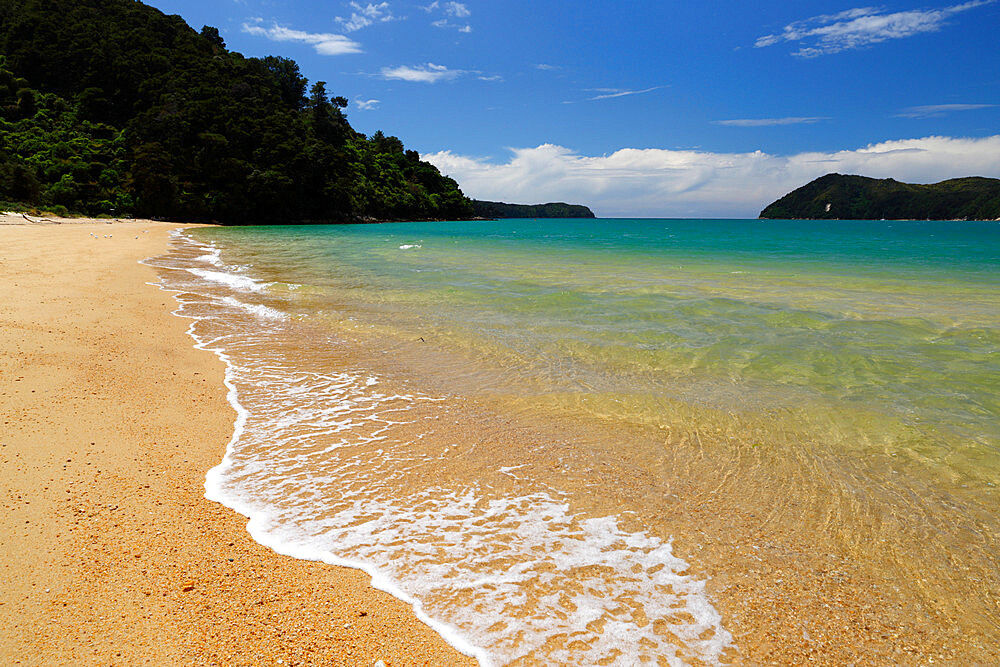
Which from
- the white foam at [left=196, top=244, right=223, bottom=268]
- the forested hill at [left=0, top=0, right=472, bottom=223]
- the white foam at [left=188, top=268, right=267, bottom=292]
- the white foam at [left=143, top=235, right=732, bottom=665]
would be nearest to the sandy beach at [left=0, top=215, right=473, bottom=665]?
the white foam at [left=143, top=235, right=732, bottom=665]

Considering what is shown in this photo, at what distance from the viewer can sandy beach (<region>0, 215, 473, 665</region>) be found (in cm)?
217

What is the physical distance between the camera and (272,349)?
7.43 metres

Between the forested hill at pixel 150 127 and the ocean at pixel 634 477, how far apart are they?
192 ft

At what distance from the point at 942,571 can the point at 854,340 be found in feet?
22.4

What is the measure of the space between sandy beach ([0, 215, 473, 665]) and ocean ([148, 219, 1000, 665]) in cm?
22

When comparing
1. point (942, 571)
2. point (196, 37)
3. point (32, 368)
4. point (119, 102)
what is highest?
point (196, 37)

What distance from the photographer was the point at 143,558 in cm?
269

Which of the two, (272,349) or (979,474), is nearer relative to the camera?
(979,474)

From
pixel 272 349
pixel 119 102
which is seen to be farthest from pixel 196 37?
pixel 272 349

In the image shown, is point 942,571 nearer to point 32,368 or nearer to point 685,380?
point 685,380

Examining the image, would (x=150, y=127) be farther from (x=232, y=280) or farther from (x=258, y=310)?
(x=258, y=310)

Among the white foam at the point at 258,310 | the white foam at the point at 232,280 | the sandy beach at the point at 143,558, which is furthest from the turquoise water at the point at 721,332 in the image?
the sandy beach at the point at 143,558

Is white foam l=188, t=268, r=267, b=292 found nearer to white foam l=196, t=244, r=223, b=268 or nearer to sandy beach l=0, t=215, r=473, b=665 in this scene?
white foam l=196, t=244, r=223, b=268

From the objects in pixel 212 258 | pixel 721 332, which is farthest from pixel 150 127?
pixel 721 332
